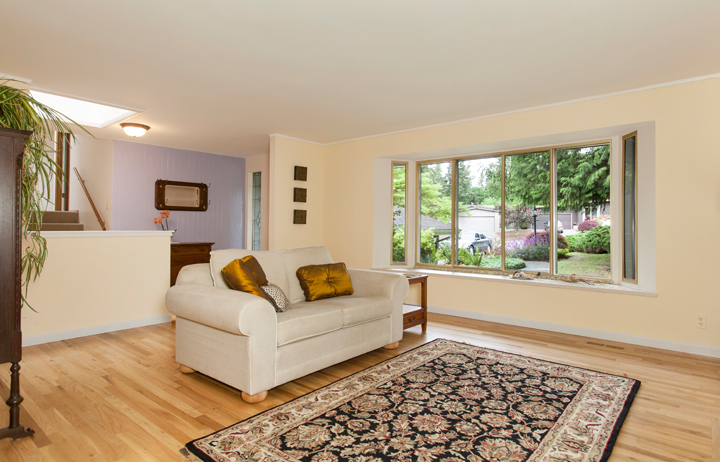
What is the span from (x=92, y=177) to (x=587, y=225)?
7.78m

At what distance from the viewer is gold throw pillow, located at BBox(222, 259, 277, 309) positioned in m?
3.05

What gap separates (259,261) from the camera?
3625 mm

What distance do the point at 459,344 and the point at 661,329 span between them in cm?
196

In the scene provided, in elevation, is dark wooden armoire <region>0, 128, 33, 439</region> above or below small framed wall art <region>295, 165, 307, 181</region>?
below

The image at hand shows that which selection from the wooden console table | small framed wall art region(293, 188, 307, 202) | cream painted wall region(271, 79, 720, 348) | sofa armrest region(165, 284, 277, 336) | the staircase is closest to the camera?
sofa armrest region(165, 284, 277, 336)

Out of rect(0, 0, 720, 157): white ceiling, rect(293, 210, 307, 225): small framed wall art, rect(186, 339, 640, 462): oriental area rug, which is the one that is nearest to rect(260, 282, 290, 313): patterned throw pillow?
rect(186, 339, 640, 462): oriental area rug

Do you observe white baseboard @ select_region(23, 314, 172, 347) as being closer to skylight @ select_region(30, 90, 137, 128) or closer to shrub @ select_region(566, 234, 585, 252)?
skylight @ select_region(30, 90, 137, 128)

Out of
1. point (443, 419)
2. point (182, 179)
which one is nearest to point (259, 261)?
point (443, 419)

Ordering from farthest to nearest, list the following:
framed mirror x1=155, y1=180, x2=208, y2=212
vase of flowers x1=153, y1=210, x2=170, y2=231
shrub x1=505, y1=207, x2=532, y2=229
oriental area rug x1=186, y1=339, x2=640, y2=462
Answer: framed mirror x1=155, y1=180, x2=208, y2=212 → vase of flowers x1=153, y1=210, x2=170, y2=231 → shrub x1=505, y1=207, x2=532, y2=229 → oriental area rug x1=186, y1=339, x2=640, y2=462

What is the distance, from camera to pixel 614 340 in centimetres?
417

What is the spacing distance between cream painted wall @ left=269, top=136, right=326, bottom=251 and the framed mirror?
2357 millimetres

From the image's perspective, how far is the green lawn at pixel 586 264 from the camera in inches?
184

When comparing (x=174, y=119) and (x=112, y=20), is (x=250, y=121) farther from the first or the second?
(x=112, y=20)

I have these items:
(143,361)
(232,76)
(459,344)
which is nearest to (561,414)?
(459,344)
